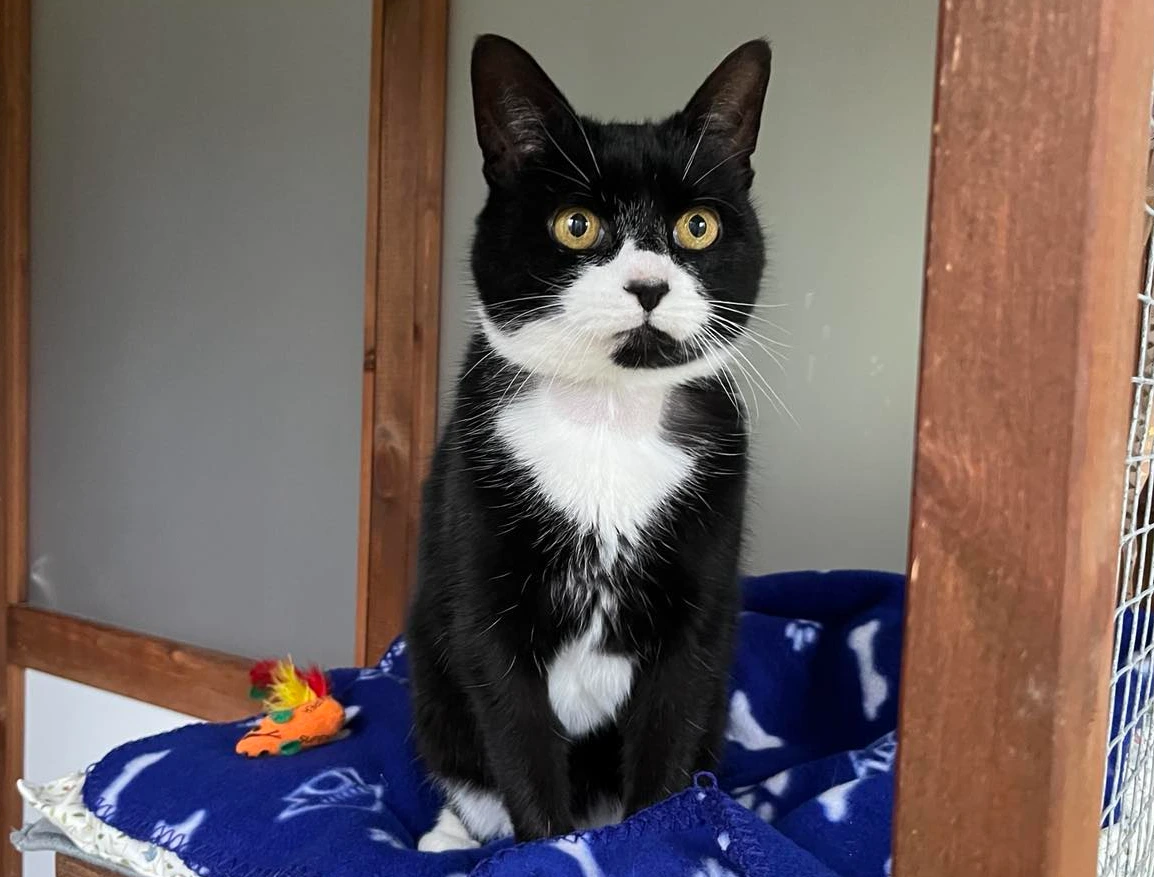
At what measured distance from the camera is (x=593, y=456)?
0.81 metres

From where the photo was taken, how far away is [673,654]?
81cm

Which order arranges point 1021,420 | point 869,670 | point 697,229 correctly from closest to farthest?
1. point 1021,420
2. point 697,229
3. point 869,670

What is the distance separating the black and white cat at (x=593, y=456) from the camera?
0.77 metres

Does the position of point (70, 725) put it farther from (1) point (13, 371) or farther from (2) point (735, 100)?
(2) point (735, 100)

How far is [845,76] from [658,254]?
23.3 inches

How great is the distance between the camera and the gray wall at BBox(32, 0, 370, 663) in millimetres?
1532

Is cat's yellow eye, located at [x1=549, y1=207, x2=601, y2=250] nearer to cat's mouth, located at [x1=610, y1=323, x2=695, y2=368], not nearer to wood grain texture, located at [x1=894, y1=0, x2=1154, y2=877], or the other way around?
cat's mouth, located at [x1=610, y1=323, x2=695, y2=368]

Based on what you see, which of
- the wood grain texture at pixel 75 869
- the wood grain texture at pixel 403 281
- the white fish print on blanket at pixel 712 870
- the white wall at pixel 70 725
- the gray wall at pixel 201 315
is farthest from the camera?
the white wall at pixel 70 725

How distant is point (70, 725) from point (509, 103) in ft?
5.50

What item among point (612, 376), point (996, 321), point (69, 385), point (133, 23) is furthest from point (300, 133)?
point (996, 321)

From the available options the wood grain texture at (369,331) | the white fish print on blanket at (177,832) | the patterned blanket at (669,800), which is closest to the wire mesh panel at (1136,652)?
the patterned blanket at (669,800)

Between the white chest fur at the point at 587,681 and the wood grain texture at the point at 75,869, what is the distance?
45 cm

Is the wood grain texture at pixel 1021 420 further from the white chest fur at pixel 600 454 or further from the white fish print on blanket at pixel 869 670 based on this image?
the white fish print on blanket at pixel 869 670

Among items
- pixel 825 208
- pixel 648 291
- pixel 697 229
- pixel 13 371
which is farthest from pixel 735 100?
pixel 13 371
